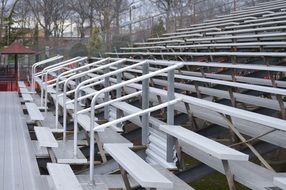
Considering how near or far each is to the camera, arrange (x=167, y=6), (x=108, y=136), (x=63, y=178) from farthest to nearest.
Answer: (x=167, y=6) < (x=108, y=136) < (x=63, y=178)

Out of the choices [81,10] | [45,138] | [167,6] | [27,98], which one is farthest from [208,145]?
[81,10]

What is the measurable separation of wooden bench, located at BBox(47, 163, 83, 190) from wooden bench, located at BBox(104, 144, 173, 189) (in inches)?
14.4

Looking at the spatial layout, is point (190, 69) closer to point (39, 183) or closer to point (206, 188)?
point (206, 188)

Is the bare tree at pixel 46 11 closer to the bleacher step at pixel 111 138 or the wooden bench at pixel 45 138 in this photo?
the wooden bench at pixel 45 138

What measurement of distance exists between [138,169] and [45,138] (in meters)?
2.23

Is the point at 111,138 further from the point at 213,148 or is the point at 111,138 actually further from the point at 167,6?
the point at 167,6

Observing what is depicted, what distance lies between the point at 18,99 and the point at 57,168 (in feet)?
24.5

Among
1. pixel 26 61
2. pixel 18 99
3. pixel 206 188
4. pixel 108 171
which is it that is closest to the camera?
pixel 108 171

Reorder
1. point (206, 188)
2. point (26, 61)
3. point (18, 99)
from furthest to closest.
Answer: point (26, 61)
point (18, 99)
point (206, 188)

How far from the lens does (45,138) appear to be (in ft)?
17.7

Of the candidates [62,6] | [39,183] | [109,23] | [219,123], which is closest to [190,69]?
[219,123]

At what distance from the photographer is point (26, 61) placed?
22.4 metres

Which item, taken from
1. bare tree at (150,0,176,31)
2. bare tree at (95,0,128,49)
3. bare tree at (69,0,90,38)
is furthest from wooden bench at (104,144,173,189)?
bare tree at (69,0,90,38)

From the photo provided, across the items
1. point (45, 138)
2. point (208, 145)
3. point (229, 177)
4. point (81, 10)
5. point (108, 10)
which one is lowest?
point (45, 138)
